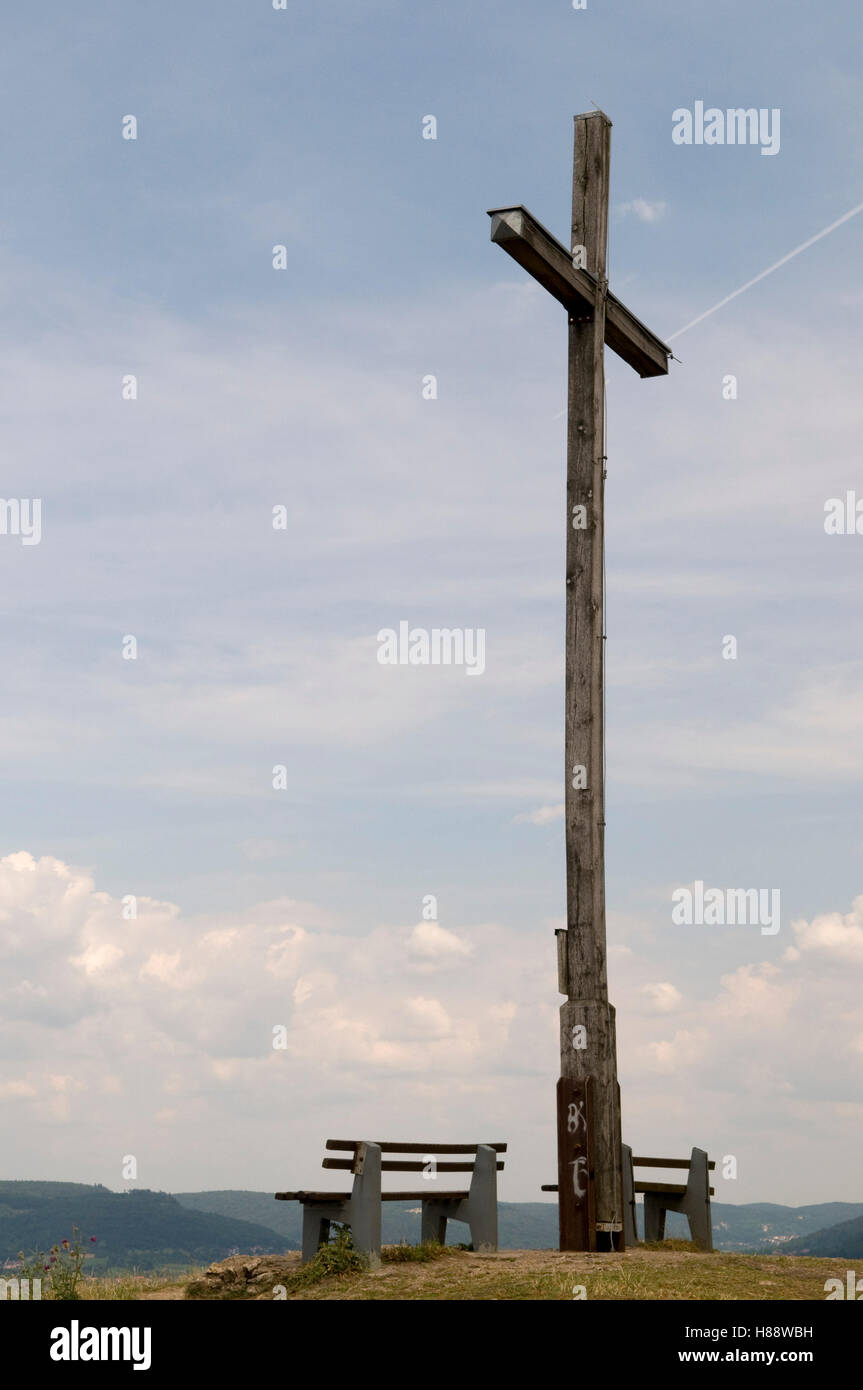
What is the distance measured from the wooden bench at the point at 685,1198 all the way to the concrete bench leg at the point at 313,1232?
16.0 ft

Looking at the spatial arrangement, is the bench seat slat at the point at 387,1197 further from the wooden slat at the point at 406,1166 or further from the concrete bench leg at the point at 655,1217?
the concrete bench leg at the point at 655,1217

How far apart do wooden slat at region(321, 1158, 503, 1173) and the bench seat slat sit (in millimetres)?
227

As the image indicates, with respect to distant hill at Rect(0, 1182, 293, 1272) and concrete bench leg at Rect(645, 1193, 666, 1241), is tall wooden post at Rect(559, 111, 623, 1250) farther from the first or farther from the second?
distant hill at Rect(0, 1182, 293, 1272)

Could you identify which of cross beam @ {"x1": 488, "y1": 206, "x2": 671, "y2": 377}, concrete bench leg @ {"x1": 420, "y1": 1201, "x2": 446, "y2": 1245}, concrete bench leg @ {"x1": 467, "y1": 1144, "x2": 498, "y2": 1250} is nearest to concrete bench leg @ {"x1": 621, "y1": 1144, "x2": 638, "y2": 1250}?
concrete bench leg @ {"x1": 467, "y1": 1144, "x2": 498, "y2": 1250}

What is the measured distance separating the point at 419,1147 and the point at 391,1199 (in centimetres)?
65

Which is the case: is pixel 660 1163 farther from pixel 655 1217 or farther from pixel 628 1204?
pixel 628 1204

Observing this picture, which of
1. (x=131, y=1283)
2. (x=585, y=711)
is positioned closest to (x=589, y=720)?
(x=585, y=711)

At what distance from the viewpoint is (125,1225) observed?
17225 cm

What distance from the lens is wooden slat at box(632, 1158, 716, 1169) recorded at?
16.2 m

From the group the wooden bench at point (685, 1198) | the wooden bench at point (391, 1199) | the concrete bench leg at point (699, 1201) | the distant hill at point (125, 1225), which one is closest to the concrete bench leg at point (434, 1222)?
the wooden bench at point (391, 1199)
